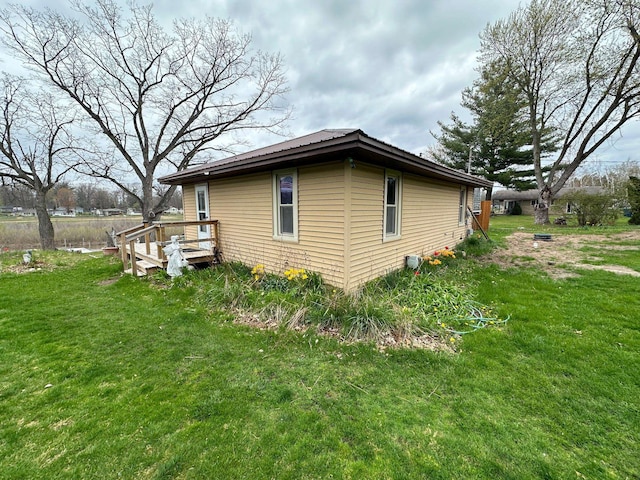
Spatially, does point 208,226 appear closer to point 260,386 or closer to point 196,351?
point 196,351

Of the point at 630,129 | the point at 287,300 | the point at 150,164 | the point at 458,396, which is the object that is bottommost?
the point at 458,396

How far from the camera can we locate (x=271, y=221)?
5680mm

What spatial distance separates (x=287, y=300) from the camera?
4297 mm

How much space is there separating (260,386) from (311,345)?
35.6 inches

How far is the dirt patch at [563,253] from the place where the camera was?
648cm

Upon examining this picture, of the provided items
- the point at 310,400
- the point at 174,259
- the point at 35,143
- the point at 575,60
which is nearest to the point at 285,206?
the point at 174,259

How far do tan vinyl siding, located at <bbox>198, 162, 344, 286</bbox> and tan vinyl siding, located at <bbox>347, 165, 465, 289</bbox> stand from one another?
0.34m

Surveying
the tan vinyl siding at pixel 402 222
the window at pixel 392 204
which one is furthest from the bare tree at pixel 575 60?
the window at pixel 392 204

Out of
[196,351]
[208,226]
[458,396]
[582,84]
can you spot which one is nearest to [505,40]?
[582,84]

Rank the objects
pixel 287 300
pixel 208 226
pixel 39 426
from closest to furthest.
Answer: pixel 39 426
pixel 287 300
pixel 208 226

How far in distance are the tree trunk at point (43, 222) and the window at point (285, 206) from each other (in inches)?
601

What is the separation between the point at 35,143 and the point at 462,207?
66.6 feet

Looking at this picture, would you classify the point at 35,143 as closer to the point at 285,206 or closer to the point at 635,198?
the point at 285,206

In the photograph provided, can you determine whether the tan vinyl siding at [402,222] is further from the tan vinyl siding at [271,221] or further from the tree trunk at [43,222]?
the tree trunk at [43,222]
